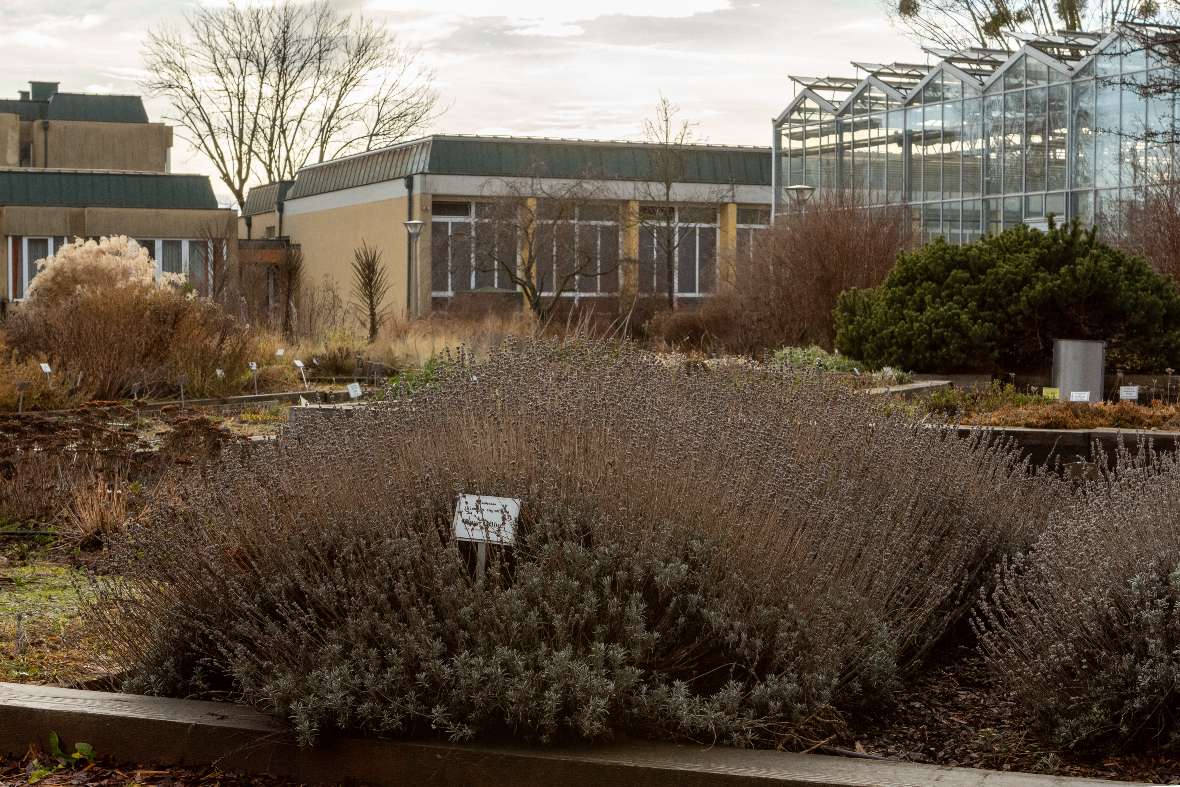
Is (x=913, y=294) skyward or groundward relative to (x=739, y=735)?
skyward

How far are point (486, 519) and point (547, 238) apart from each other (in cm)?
3330

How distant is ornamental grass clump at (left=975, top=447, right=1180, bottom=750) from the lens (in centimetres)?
409

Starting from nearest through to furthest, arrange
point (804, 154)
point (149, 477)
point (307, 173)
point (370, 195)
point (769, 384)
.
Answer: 1. point (769, 384)
2. point (149, 477)
3. point (804, 154)
4. point (370, 195)
5. point (307, 173)

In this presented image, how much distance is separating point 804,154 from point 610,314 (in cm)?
739

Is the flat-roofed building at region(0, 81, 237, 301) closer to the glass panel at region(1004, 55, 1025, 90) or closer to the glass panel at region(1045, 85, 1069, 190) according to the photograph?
the glass panel at region(1004, 55, 1025, 90)

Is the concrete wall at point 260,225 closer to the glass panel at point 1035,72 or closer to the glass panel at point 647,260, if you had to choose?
the glass panel at point 647,260

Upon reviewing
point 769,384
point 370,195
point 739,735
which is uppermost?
point 370,195

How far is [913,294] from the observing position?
46.9 ft

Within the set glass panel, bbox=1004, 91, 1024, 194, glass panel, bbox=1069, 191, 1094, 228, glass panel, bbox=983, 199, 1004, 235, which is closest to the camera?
glass panel, bbox=1069, 191, 1094, 228

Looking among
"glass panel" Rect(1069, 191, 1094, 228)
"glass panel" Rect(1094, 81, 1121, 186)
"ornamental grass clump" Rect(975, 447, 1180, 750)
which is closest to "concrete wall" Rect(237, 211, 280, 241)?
"glass panel" Rect(1069, 191, 1094, 228)

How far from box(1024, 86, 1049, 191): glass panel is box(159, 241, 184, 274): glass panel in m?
20.5

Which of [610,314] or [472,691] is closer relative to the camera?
[472,691]

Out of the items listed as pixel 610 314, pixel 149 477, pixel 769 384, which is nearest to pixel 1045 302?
pixel 769 384

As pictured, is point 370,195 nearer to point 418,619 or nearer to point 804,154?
point 804,154
